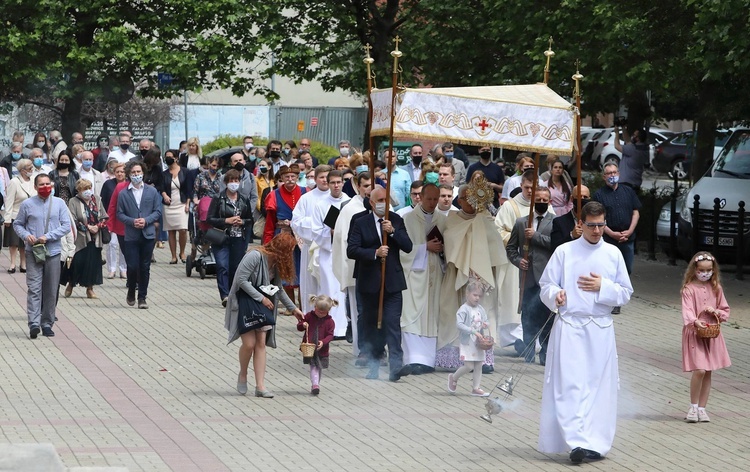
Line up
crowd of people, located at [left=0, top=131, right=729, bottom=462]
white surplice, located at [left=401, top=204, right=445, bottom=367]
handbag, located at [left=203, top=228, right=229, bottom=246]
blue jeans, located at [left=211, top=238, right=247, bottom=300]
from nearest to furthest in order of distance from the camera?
1. crowd of people, located at [left=0, top=131, right=729, bottom=462]
2. white surplice, located at [left=401, top=204, right=445, bottom=367]
3. handbag, located at [left=203, top=228, right=229, bottom=246]
4. blue jeans, located at [left=211, top=238, right=247, bottom=300]

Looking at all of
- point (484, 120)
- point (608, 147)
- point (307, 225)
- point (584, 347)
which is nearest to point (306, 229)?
point (307, 225)

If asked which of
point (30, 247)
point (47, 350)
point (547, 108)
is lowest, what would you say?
point (47, 350)

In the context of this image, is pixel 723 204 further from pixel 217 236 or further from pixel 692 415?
pixel 692 415

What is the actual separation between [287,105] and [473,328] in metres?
43.0

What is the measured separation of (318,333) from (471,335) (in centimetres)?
128

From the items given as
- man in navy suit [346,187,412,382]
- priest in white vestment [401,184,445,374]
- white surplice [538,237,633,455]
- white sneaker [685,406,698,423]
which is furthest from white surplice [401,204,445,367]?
white surplice [538,237,633,455]

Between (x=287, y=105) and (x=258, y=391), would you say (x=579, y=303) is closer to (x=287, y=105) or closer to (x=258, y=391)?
(x=258, y=391)

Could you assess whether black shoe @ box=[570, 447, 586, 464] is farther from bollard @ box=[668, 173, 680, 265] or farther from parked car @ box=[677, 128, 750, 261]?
bollard @ box=[668, 173, 680, 265]

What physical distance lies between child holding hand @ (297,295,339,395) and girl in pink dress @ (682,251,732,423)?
9.58 feet

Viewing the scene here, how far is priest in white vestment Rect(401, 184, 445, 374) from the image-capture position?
1298 centimetres

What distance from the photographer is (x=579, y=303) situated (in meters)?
9.71

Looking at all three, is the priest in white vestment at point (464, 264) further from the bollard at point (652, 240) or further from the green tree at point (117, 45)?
the green tree at point (117, 45)

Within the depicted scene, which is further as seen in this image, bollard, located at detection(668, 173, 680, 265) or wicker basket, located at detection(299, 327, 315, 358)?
bollard, located at detection(668, 173, 680, 265)

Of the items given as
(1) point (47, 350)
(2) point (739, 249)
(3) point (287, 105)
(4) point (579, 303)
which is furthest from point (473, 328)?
(3) point (287, 105)
